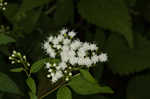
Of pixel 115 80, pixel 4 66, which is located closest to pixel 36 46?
pixel 4 66

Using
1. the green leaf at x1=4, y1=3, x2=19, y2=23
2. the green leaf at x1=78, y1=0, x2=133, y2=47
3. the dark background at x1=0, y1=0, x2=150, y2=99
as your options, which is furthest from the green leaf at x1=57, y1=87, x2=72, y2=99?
the green leaf at x1=4, y1=3, x2=19, y2=23

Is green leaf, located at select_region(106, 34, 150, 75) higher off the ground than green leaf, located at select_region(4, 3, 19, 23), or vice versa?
green leaf, located at select_region(4, 3, 19, 23)

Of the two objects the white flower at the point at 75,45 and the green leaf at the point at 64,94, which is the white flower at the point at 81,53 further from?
the green leaf at the point at 64,94

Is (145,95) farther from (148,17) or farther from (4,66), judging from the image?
(4,66)

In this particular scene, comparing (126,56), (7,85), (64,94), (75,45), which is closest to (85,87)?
(64,94)

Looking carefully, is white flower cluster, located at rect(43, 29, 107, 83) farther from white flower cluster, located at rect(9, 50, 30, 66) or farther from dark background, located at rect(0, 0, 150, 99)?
dark background, located at rect(0, 0, 150, 99)

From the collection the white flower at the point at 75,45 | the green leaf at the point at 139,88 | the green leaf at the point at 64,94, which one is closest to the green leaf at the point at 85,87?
the green leaf at the point at 64,94
